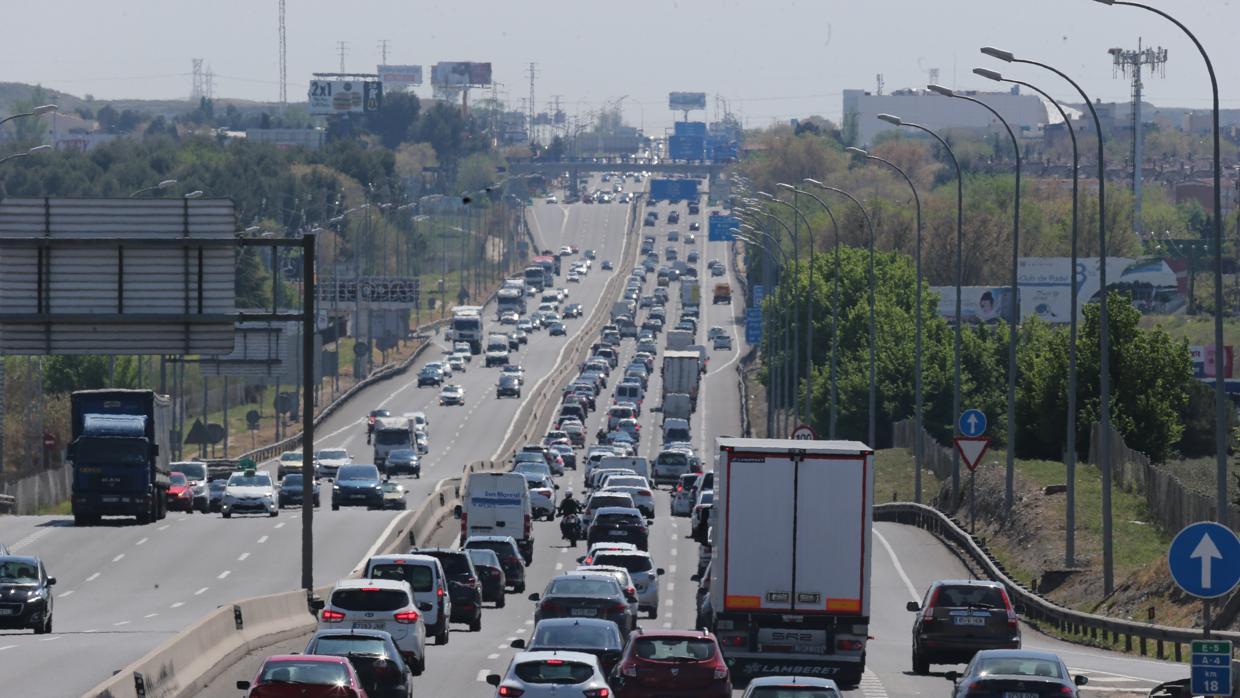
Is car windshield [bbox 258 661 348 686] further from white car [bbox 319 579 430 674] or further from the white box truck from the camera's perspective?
the white box truck

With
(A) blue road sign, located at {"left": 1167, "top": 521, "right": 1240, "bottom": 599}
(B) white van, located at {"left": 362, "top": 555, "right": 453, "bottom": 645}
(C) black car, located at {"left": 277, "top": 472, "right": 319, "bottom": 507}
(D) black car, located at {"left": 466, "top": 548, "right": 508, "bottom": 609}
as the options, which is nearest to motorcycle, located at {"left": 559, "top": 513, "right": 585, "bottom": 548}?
(C) black car, located at {"left": 277, "top": 472, "right": 319, "bottom": 507}

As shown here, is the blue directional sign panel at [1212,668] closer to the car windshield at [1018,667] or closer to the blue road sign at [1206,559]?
the blue road sign at [1206,559]

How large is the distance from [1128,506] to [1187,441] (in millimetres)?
31731

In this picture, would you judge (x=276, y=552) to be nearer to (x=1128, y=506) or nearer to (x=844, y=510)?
(x=1128, y=506)

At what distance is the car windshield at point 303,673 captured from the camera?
2159cm

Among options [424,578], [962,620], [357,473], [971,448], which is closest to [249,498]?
[357,473]

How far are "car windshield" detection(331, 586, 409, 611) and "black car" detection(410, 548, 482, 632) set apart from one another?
837 centimetres

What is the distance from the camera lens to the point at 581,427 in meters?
107

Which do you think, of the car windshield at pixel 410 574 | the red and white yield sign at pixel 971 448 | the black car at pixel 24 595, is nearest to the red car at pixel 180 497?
the red and white yield sign at pixel 971 448

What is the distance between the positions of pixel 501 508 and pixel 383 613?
81.1 ft

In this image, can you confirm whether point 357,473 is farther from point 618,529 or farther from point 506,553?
point 506,553

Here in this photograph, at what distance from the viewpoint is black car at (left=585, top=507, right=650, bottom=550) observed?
1977 inches

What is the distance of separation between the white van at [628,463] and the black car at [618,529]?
23.2 m

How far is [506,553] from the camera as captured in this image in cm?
4691
